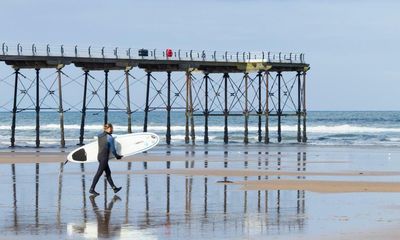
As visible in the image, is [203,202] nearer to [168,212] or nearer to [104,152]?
[168,212]

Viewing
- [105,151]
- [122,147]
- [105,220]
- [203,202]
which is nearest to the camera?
[105,220]

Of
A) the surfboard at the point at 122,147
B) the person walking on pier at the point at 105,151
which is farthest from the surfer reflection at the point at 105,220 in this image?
the surfboard at the point at 122,147

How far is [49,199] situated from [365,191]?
7.76m

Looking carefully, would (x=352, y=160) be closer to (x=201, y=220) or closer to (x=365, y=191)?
(x=365, y=191)

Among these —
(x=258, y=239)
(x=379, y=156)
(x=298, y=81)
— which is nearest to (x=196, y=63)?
(x=298, y=81)

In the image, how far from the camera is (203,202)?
2158cm

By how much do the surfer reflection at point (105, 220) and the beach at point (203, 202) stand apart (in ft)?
0.06

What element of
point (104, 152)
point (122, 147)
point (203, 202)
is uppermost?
point (104, 152)

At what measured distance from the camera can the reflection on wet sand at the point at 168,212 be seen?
17.0 m

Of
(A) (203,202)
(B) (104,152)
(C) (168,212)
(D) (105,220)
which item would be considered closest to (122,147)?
(B) (104,152)

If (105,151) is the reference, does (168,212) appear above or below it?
below

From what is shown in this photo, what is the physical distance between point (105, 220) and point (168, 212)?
1.65 meters

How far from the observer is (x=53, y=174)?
3045cm

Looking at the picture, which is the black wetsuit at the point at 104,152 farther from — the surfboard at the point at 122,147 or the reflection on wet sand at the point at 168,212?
the surfboard at the point at 122,147
